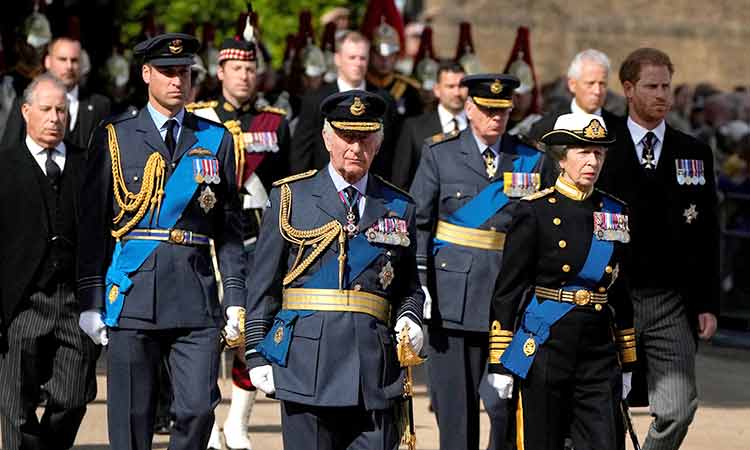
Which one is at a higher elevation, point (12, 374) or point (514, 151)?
point (514, 151)

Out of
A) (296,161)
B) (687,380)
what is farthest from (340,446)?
(296,161)

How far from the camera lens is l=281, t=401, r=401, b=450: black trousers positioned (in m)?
8.05

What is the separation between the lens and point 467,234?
10352 mm

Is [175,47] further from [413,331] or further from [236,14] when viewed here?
[236,14]

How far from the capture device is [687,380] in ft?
31.8

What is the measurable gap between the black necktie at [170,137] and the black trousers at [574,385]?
1878 millimetres

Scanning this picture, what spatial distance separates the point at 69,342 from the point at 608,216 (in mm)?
2921

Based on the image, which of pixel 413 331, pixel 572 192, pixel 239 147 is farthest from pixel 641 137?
pixel 239 147

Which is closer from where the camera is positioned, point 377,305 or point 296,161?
point 377,305

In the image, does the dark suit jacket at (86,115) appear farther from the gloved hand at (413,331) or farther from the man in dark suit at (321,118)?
the gloved hand at (413,331)

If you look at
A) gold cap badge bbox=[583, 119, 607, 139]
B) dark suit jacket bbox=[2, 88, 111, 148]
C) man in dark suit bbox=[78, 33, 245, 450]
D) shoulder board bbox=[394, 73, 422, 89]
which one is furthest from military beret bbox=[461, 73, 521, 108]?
shoulder board bbox=[394, 73, 422, 89]

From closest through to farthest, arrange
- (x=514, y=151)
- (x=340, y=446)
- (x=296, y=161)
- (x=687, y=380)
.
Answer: (x=340, y=446) → (x=687, y=380) → (x=514, y=151) → (x=296, y=161)

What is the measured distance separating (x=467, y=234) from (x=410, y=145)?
8.25 ft

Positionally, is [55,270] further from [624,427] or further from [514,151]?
[624,427]
